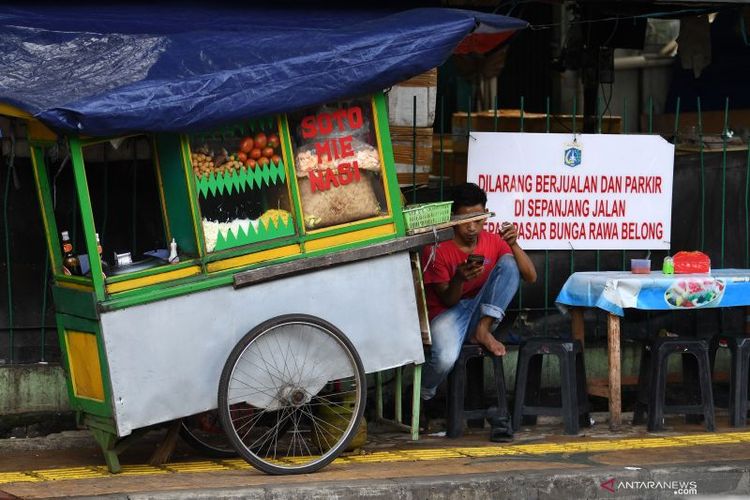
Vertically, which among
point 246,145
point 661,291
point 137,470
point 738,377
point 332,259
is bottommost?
point 137,470

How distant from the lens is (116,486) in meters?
6.21

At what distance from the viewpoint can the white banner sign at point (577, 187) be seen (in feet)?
27.2

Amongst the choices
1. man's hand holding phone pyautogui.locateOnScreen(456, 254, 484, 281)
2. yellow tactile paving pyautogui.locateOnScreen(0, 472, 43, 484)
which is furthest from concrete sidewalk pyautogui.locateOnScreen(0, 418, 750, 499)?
man's hand holding phone pyautogui.locateOnScreen(456, 254, 484, 281)

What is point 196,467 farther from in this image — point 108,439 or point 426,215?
point 426,215

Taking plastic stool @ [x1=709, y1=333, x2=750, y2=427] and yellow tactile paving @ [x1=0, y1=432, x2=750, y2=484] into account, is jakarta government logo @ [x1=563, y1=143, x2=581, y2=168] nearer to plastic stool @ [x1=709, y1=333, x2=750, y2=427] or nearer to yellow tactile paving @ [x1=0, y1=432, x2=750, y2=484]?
plastic stool @ [x1=709, y1=333, x2=750, y2=427]

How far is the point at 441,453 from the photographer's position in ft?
23.5

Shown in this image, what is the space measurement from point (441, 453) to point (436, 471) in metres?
0.54

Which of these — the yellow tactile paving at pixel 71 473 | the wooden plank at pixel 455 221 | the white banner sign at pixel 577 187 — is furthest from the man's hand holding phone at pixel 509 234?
the yellow tactile paving at pixel 71 473

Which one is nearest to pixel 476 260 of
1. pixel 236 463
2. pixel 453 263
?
pixel 453 263

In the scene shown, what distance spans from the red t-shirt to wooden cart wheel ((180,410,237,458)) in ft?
4.82

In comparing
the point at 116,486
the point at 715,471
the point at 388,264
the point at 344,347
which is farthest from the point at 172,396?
the point at 715,471

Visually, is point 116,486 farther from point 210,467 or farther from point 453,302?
point 453,302

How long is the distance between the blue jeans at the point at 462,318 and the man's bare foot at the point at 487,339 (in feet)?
0.14

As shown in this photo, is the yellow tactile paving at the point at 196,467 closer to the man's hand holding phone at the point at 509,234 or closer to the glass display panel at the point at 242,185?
the glass display panel at the point at 242,185
